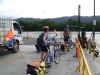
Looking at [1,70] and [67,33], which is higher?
[67,33]

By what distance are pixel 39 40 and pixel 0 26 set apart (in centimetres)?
428

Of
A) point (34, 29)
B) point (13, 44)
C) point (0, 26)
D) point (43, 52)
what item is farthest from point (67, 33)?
point (34, 29)

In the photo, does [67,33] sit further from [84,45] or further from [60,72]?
[60,72]

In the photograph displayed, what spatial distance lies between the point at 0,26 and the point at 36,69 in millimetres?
5968

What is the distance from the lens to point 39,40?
8086 millimetres

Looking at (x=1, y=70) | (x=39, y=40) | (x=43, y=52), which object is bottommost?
(x=1, y=70)

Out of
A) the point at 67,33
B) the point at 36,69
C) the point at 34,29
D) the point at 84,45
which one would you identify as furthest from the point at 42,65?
the point at 34,29

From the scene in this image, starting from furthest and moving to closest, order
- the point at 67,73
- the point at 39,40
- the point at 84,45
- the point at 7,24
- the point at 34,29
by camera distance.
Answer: the point at 34,29
the point at 84,45
the point at 7,24
the point at 39,40
the point at 67,73

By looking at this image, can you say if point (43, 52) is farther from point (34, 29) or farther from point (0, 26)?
point (34, 29)

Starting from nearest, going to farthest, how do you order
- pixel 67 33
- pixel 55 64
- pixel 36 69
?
pixel 36 69, pixel 55 64, pixel 67 33

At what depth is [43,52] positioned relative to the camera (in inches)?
323

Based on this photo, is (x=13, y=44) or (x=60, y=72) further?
(x=13, y=44)

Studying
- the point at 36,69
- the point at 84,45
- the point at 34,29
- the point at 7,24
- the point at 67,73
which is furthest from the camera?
the point at 34,29

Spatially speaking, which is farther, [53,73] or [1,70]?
[1,70]
